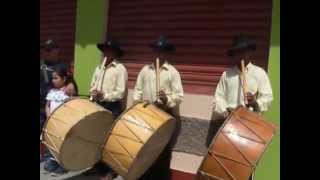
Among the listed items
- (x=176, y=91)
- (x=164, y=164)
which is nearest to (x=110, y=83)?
(x=176, y=91)

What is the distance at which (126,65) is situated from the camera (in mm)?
6750

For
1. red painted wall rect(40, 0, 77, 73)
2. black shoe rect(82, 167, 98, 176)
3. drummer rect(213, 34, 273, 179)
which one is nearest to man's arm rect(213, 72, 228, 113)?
drummer rect(213, 34, 273, 179)

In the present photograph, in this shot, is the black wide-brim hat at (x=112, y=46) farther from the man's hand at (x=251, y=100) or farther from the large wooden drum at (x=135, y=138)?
the man's hand at (x=251, y=100)

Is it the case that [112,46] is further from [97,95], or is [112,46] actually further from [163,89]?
[163,89]

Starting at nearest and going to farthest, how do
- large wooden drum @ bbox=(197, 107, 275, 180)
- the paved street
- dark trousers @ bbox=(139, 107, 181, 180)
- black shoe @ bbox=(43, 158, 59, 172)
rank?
large wooden drum @ bbox=(197, 107, 275, 180) → dark trousers @ bbox=(139, 107, 181, 180) → the paved street → black shoe @ bbox=(43, 158, 59, 172)

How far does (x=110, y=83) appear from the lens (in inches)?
243

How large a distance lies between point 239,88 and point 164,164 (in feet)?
4.92

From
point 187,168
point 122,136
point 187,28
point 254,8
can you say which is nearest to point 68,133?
point 122,136

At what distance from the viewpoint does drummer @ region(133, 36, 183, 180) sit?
564 centimetres

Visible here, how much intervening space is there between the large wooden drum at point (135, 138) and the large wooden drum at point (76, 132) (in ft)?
1.18

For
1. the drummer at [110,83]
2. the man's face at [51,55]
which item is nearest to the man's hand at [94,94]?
the drummer at [110,83]

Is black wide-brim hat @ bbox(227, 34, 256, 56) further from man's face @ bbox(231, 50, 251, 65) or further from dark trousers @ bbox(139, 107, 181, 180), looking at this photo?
dark trousers @ bbox(139, 107, 181, 180)

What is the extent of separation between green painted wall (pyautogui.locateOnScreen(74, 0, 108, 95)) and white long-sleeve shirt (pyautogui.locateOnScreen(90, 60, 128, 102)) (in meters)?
0.82
